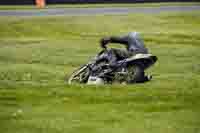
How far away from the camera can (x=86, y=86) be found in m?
0.98

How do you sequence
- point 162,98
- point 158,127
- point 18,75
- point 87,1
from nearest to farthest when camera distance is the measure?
1. point 158,127
2. point 162,98
3. point 18,75
4. point 87,1

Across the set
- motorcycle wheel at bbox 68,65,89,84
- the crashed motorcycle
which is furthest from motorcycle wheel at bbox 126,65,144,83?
motorcycle wheel at bbox 68,65,89,84

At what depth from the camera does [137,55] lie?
3.31ft

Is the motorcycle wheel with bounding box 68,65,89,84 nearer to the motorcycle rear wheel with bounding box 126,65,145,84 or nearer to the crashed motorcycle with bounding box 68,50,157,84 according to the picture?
the crashed motorcycle with bounding box 68,50,157,84

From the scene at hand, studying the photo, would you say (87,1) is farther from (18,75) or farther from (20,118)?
(20,118)

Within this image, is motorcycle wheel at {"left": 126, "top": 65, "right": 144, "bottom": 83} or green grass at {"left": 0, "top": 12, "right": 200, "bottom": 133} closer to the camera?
green grass at {"left": 0, "top": 12, "right": 200, "bottom": 133}

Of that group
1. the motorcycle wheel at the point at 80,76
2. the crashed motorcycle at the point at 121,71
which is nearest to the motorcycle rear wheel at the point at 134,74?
the crashed motorcycle at the point at 121,71

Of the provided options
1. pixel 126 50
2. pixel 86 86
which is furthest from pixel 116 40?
pixel 86 86

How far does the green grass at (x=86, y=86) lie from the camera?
0.81 metres

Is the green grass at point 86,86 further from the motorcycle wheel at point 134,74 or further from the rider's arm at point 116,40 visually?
the rider's arm at point 116,40

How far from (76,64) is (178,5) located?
26.2 inches

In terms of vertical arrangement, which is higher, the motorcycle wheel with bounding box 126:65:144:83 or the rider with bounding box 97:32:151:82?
the rider with bounding box 97:32:151:82

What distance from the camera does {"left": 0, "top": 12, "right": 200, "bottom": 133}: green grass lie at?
807 mm

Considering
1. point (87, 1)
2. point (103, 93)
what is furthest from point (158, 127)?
point (87, 1)
